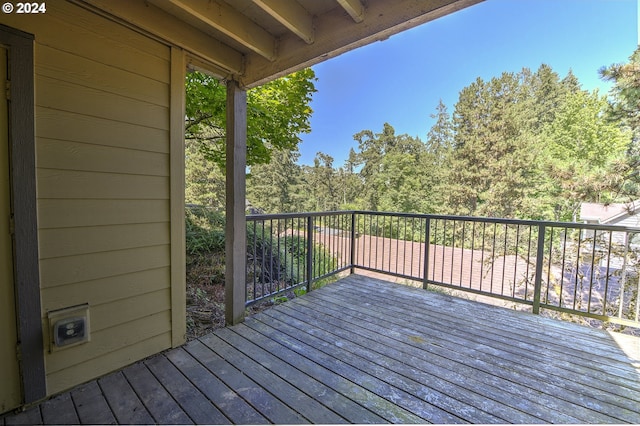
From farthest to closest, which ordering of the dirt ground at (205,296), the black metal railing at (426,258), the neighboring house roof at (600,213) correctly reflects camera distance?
the neighboring house roof at (600,213)
the dirt ground at (205,296)
the black metal railing at (426,258)

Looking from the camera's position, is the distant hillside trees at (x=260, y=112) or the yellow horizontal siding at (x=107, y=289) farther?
the distant hillside trees at (x=260, y=112)

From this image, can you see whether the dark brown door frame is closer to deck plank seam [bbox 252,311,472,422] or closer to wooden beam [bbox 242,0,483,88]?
wooden beam [bbox 242,0,483,88]

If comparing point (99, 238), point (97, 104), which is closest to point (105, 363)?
point (99, 238)

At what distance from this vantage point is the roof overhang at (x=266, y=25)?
1525 mm

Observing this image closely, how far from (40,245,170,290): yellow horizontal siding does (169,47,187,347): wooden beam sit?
0.10 meters

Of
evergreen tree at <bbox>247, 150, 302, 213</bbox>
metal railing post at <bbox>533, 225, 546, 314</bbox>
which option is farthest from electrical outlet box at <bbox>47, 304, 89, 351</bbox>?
evergreen tree at <bbox>247, 150, 302, 213</bbox>

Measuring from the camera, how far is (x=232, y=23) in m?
1.82

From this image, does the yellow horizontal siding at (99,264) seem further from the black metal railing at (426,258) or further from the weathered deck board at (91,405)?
the black metal railing at (426,258)

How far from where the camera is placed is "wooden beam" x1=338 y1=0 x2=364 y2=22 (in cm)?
148

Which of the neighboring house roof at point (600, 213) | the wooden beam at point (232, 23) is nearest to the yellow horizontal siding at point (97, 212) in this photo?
the wooden beam at point (232, 23)

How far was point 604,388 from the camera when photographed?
65.9 inches

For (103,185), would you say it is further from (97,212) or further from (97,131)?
(97,131)

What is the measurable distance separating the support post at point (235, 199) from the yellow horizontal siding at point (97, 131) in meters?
0.57

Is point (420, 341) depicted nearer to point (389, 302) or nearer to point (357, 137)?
point (389, 302)
